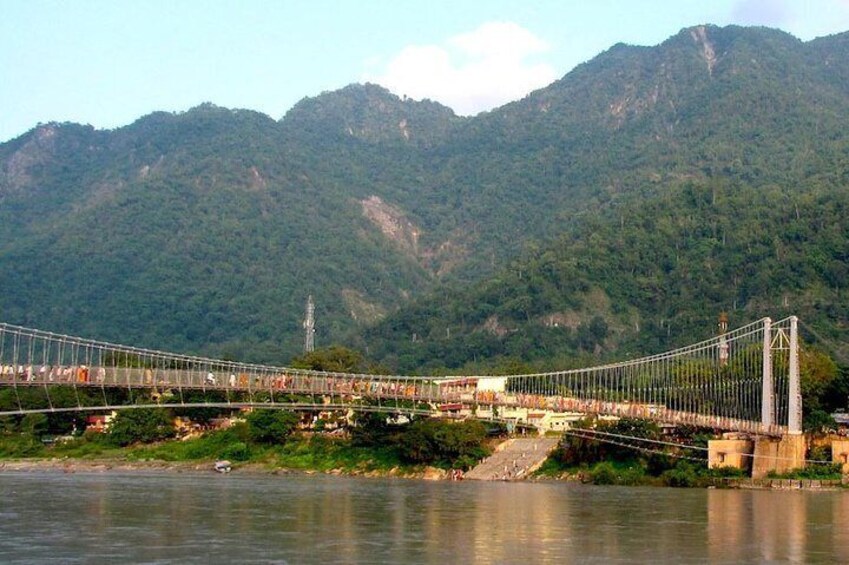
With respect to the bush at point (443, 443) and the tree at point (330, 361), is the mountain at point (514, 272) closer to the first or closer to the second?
the tree at point (330, 361)

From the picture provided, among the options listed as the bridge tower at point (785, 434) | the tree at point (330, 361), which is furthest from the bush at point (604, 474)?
the tree at point (330, 361)

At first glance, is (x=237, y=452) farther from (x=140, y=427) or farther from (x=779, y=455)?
(x=779, y=455)

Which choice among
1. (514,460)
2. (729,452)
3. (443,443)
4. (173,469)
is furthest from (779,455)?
(173,469)

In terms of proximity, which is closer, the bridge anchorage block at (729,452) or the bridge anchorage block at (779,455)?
the bridge anchorage block at (779,455)

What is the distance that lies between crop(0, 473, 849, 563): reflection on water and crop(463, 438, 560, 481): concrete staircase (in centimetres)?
654

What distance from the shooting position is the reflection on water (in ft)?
110

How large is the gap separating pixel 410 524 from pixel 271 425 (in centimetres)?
3526

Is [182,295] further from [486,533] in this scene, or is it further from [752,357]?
[486,533]

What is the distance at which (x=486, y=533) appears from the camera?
38.3m

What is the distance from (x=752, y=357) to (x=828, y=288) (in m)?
46.7

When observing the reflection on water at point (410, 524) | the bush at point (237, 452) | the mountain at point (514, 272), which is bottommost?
the reflection on water at point (410, 524)

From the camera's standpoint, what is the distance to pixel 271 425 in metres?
75.6

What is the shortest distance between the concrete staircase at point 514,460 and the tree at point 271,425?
1234 cm

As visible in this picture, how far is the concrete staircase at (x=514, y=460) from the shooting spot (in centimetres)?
6544
